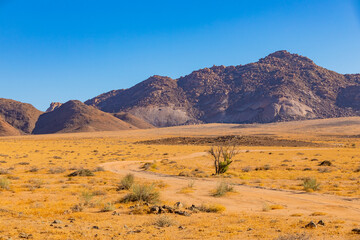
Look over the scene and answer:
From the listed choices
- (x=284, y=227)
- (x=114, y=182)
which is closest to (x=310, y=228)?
(x=284, y=227)

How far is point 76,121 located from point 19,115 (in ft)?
112

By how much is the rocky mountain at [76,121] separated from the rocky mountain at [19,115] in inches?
137

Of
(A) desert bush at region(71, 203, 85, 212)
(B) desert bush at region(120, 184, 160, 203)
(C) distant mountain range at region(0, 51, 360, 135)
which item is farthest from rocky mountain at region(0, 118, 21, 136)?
(A) desert bush at region(71, 203, 85, 212)

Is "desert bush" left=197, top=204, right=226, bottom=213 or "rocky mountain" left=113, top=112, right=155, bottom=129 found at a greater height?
"rocky mountain" left=113, top=112, right=155, bottom=129

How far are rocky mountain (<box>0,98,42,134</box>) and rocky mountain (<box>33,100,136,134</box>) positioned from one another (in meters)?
3.48

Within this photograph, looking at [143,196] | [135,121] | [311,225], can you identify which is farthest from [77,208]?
[135,121]

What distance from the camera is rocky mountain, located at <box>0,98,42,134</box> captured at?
158375mm

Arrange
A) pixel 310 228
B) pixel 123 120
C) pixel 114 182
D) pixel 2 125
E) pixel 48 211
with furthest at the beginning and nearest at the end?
pixel 123 120 → pixel 2 125 → pixel 114 182 → pixel 48 211 → pixel 310 228

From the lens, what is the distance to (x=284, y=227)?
9.59 meters

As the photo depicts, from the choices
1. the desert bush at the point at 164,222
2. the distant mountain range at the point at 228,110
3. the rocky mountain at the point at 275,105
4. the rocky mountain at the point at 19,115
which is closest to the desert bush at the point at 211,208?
the desert bush at the point at 164,222

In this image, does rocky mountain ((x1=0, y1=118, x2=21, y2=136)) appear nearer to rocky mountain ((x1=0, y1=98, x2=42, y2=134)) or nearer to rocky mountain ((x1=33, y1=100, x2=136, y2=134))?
rocky mountain ((x1=0, y1=98, x2=42, y2=134))

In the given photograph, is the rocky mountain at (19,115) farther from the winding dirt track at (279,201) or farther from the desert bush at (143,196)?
the desert bush at (143,196)

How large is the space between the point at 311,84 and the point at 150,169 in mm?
Answer: 184784

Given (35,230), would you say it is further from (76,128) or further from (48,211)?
(76,128)
